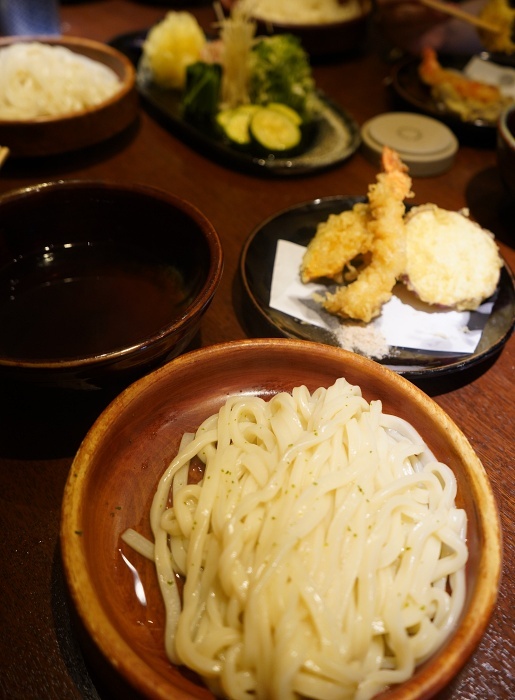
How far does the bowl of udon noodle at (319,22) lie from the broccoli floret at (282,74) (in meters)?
0.59

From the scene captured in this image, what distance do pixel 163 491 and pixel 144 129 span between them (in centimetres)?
264

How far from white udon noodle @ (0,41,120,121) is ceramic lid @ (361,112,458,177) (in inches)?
59.7

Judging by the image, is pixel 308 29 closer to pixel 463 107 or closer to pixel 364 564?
pixel 463 107

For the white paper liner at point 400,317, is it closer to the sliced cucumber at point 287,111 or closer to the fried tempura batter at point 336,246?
the fried tempura batter at point 336,246

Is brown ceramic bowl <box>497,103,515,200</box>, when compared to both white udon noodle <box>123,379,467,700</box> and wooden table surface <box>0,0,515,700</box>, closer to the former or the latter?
wooden table surface <box>0,0,515,700</box>

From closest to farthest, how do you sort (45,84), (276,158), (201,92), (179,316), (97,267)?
1. (179,316)
2. (97,267)
3. (45,84)
4. (276,158)
5. (201,92)

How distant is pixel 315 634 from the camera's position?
1190 millimetres

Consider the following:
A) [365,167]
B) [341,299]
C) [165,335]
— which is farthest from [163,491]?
[365,167]

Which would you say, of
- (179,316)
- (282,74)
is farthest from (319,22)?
(179,316)

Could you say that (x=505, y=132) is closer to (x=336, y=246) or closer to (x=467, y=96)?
(x=336, y=246)

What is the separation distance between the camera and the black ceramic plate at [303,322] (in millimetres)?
1943

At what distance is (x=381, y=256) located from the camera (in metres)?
2.24

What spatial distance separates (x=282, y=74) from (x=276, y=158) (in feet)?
2.03

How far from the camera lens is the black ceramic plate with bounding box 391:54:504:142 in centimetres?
329
